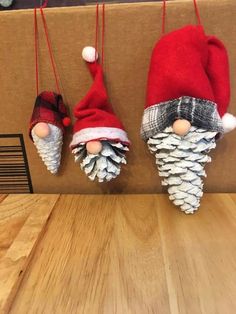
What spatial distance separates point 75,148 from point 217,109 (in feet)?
0.78

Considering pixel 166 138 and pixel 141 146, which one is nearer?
pixel 166 138

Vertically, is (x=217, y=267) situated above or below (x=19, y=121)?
below

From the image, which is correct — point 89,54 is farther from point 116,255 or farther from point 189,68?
point 116,255

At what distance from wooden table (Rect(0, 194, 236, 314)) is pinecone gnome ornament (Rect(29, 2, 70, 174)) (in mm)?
121

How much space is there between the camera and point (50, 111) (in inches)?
19.6

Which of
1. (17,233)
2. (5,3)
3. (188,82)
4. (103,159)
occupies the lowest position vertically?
(17,233)

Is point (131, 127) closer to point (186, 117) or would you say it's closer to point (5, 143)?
point (186, 117)

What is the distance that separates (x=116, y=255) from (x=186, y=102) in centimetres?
25

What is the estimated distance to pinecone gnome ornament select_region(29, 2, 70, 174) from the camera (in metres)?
0.48

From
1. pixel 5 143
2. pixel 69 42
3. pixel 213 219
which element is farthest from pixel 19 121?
pixel 213 219

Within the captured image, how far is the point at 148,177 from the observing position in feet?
1.93

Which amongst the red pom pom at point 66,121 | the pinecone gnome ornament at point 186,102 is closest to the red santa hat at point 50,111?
the red pom pom at point 66,121

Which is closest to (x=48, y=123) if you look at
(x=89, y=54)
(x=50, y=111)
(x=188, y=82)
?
(x=50, y=111)

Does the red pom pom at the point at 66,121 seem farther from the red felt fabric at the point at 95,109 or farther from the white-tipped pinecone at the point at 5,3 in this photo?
the white-tipped pinecone at the point at 5,3
